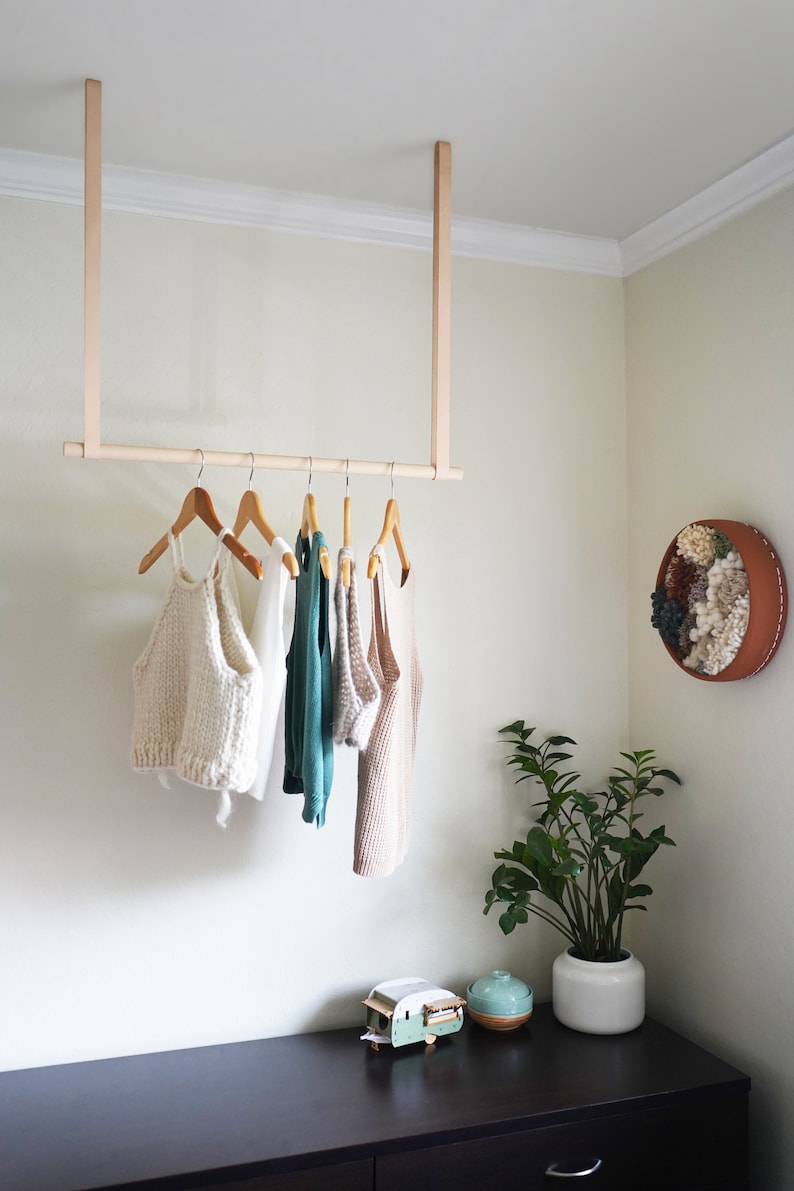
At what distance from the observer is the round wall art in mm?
1927

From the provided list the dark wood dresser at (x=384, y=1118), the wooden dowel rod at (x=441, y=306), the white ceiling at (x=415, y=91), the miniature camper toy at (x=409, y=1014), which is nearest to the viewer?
the white ceiling at (x=415, y=91)

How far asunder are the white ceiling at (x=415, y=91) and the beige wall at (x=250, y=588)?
0.80ft

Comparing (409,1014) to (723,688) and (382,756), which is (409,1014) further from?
(723,688)

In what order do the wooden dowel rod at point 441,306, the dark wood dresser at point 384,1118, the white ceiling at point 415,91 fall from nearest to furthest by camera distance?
1. the white ceiling at point 415,91
2. the dark wood dresser at point 384,1118
3. the wooden dowel rod at point 441,306

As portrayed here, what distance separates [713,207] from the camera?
2135 millimetres

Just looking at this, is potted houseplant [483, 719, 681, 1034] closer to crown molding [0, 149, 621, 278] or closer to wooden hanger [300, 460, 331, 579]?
wooden hanger [300, 460, 331, 579]

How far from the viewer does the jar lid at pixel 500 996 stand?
213 cm

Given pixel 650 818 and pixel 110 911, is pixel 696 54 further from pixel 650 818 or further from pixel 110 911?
pixel 110 911

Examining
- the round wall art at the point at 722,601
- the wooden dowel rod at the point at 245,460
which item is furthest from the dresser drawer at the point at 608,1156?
the wooden dowel rod at the point at 245,460

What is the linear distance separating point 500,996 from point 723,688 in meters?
0.82

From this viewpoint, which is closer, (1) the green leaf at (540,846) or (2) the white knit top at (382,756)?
(2) the white knit top at (382,756)

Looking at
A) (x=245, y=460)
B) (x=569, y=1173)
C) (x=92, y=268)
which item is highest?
(x=92, y=268)

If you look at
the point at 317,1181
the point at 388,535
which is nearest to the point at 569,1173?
the point at 317,1181

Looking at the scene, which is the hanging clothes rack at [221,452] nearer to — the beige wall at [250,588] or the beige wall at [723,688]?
the beige wall at [250,588]
